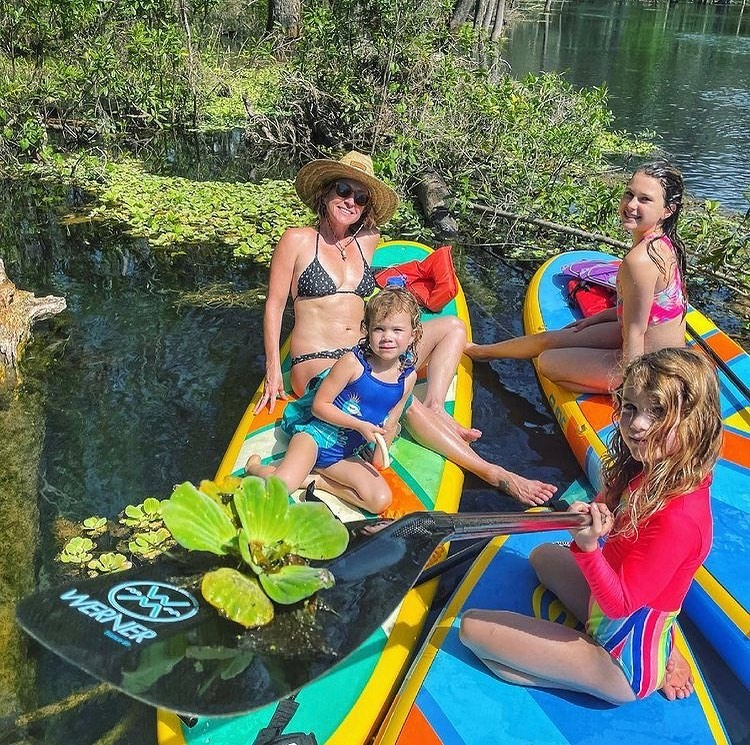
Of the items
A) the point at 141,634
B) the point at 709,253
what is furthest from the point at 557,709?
the point at 709,253

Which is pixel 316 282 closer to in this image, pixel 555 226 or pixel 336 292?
pixel 336 292

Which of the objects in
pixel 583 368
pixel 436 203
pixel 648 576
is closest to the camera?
pixel 648 576

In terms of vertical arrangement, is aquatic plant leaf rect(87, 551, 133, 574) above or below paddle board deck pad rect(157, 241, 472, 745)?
below

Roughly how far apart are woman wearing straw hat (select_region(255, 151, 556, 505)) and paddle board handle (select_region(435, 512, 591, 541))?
4.34ft

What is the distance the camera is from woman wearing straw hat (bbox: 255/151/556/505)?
11.9 ft

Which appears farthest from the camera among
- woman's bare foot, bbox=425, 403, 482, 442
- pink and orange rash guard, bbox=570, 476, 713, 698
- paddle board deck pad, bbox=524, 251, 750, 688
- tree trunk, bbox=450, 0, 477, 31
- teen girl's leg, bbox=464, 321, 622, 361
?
tree trunk, bbox=450, 0, 477, 31

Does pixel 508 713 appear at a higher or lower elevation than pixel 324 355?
lower

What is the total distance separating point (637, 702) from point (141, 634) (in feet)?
5.16

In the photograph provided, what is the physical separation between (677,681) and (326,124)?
820 centimetres

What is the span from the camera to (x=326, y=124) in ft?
30.3

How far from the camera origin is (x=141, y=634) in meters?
1.78

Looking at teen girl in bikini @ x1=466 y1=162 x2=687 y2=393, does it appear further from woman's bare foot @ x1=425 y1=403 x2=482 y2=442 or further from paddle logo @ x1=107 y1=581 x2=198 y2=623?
paddle logo @ x1=107 y1=581 x2=198 y2=623

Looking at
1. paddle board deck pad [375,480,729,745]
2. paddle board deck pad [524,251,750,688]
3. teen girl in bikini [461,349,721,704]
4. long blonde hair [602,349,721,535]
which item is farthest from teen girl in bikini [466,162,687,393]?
paddle board deck pad [375,480,729,745]

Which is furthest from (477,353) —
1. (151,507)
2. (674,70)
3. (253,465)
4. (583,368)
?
(674,70)
